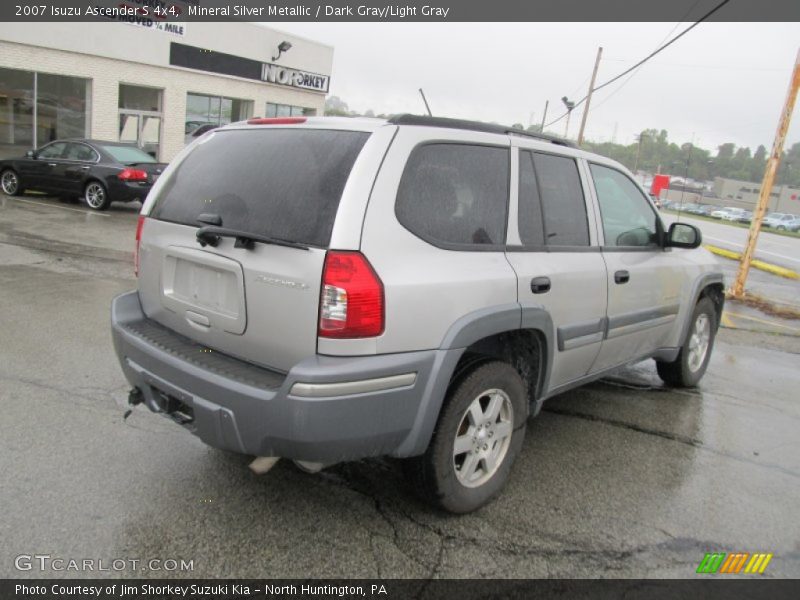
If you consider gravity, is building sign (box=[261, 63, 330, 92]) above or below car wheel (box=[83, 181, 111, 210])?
above

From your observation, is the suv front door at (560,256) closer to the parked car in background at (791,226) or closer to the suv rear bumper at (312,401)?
the suv rear bumper at (312,401)

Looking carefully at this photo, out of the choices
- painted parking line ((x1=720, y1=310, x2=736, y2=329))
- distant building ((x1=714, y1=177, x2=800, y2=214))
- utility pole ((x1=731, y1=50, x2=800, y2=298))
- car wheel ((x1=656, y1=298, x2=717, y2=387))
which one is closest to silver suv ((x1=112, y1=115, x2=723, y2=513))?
car wheel ((x1=656, y1=298, x2=717, y2=387))

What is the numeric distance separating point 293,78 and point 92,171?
46.6ft

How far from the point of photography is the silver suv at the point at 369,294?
2.46 meters

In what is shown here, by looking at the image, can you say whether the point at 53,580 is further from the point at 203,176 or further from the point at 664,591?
the point at 664,591

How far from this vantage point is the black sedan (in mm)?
13070

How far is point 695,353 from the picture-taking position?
5344 mm

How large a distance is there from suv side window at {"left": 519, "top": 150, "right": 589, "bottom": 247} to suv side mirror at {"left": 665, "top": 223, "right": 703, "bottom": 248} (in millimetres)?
1099

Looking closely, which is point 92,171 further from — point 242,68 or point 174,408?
point 174,408

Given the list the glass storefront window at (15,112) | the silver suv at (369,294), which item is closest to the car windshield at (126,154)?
the glass storefront window at (15,112)

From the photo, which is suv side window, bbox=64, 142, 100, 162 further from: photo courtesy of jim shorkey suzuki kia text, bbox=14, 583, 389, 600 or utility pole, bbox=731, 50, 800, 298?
utility pole, bbox=731, 50, 800, 298

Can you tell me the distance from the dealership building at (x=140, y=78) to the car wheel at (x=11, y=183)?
4940mm

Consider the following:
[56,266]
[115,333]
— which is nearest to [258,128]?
[115,333]

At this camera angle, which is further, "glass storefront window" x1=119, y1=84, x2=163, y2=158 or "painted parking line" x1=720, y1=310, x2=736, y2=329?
"glass storefront window" x1=119, y1=84, x2=163, y2=158
